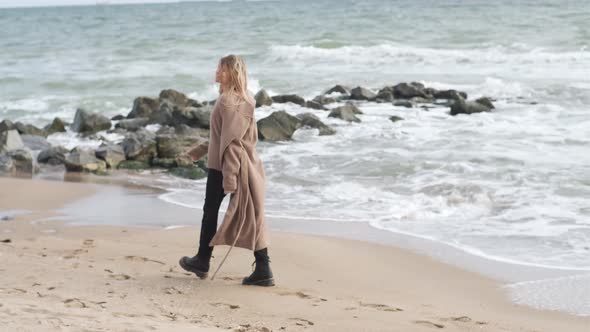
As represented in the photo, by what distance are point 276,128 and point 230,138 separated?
917 centimetres

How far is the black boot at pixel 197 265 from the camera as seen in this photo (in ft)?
19.4

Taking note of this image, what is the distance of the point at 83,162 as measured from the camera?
1224 centimetres

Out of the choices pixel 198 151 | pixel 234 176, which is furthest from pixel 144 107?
pixel 234 176

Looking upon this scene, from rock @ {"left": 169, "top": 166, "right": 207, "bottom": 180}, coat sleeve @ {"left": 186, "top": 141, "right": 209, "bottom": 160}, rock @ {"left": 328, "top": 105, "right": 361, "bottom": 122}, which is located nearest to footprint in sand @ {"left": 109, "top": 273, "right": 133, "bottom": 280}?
coat sleeve @ {"left": 186, "top": 141, "right": 209, "bottom": 160}

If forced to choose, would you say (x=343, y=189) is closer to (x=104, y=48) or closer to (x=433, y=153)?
(x=433, y=153)

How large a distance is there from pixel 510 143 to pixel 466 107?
13.3ft

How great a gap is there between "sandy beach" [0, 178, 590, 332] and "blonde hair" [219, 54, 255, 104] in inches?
54.8

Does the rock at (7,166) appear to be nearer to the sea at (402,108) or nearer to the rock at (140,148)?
the rock at (140,148)

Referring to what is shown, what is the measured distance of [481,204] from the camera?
9.40m

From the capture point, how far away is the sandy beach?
486cm

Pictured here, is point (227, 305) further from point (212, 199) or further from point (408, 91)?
point (408, 91)

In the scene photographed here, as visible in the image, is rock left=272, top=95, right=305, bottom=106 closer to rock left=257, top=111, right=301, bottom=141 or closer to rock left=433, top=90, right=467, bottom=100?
rock left=433, top=90, right=467, bottom=100

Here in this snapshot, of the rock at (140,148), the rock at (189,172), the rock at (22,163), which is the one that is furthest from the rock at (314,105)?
the rock at (22,163)

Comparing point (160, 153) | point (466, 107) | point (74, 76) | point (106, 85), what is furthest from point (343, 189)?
point (74, 76)
